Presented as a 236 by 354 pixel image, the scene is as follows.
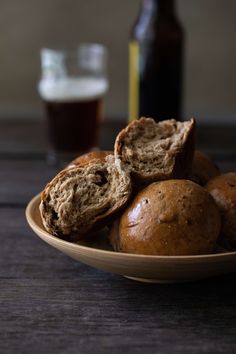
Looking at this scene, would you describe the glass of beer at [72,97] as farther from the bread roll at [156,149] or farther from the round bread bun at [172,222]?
the round bread bun at [172,222]

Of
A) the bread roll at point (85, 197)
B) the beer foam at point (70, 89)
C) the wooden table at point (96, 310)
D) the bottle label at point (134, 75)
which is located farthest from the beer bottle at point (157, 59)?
the bread roll at point (85, 197)

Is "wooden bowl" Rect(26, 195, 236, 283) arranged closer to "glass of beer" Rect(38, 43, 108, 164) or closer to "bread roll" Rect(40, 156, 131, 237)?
"bread roll" Rect(40, 156, 131, 237)

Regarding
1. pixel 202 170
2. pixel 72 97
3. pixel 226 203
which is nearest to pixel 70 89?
pixel 72 97

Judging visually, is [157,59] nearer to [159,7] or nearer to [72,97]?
[159,7]

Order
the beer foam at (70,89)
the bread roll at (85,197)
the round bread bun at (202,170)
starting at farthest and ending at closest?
the beer foam at (70,89)
the round bread bun at (202,170)
the bread roll at (85,197)

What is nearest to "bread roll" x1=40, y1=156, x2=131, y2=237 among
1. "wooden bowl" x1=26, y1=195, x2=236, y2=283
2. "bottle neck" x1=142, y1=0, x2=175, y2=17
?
"wooden bowl" x1=26, y1=195, x2=236, y2=283

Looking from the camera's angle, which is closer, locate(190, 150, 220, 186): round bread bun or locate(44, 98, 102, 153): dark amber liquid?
locate(190, 150, 220, 186): round bread bun
